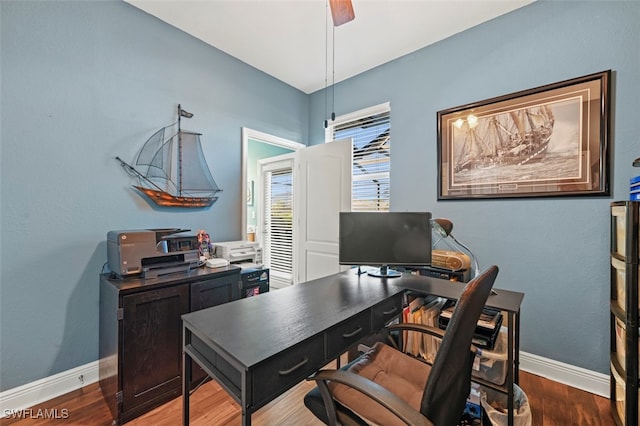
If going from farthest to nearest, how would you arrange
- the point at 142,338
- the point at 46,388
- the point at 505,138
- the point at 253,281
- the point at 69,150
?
the point at 253,281 → the point at 505,138 → the point at 69,150 → the point at 46,388 → the point at 142,338

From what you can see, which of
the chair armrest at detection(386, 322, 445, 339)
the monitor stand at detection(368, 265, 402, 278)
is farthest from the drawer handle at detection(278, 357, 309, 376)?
the monitor stand at detection(368, 265, 402, 278)

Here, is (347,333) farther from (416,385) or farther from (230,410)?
(230,410)

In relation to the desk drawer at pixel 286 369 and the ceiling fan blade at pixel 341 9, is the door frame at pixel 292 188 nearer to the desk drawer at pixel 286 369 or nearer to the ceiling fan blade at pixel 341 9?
the ceiling fan blade at pixel 341 9

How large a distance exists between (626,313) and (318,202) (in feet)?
8.62

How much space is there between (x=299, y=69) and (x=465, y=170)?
2.20 meters

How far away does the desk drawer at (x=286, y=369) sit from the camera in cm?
91

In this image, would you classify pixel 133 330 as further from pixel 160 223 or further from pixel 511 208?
pixel 511 208

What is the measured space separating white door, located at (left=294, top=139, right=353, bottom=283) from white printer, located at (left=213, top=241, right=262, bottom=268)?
87 cm

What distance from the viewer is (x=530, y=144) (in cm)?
221

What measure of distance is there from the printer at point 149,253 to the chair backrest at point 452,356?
1829mm

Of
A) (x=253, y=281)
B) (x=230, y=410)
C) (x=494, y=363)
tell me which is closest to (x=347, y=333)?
(x=494, y=363)

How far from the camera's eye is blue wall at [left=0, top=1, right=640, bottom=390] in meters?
1.78

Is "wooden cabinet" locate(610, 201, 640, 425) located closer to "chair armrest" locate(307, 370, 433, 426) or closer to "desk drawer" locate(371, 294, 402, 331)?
"desk drawer" locate(371, 294, 402, 331)

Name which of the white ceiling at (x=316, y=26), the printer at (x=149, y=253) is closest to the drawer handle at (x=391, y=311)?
the printer at (x=149, y=253)
